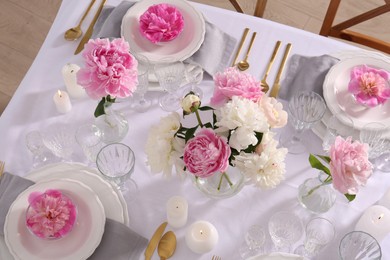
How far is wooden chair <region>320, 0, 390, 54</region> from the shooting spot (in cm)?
160

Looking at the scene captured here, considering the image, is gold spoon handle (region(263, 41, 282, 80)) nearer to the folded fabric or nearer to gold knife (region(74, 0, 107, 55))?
the folded fabric

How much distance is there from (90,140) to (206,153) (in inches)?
18.5

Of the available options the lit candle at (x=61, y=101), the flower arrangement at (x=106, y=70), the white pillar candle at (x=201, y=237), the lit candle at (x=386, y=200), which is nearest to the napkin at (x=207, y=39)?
the lit candle at (x=61, y=101)

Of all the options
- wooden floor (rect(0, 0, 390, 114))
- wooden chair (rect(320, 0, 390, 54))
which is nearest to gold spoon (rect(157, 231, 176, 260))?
wooden chair (rect(320, 0, 390, 54))

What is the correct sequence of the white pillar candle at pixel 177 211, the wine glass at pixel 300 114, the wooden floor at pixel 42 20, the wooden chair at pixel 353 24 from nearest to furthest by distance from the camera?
the white pillar candle at pixel 177 211 → the wine glass at pixel 300 114 → the wooden chair at pixel 353 24 → the wooden floor at pixel 42 20

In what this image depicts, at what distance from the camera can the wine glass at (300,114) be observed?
1.23m

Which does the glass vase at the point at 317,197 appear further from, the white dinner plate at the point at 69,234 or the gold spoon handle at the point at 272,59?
the white dinner plate at the point at 69,234

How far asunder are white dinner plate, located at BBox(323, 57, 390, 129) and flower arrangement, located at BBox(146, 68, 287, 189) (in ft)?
1.14

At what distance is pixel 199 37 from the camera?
137 cm

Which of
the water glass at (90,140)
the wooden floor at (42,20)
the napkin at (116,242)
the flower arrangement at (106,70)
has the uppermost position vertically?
the flower arrangement at (106,70)

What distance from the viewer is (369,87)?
4.07 feet

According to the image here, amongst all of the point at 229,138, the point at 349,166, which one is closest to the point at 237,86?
the point at 229,138

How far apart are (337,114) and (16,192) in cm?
86

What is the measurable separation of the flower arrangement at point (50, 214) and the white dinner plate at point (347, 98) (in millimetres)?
740
